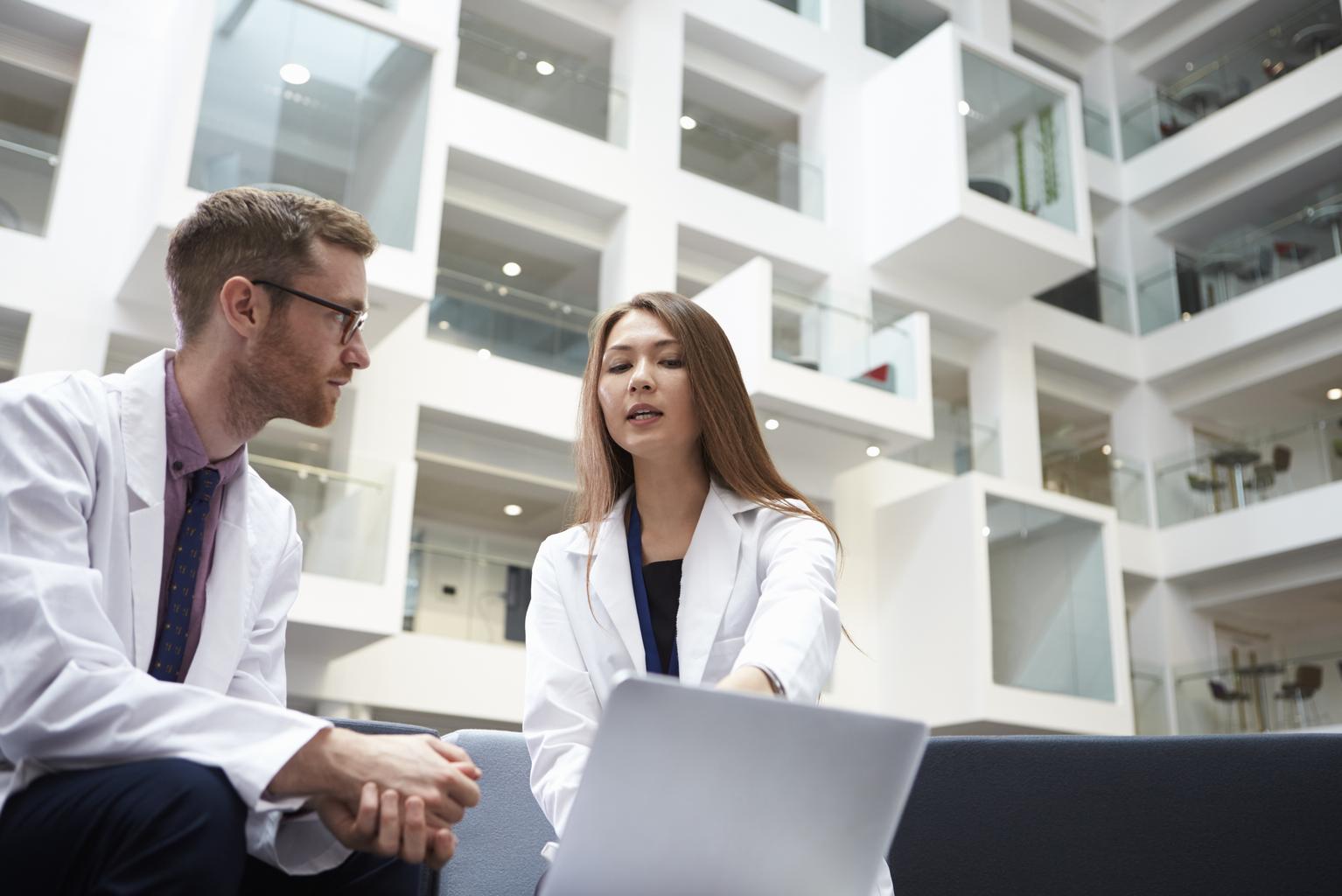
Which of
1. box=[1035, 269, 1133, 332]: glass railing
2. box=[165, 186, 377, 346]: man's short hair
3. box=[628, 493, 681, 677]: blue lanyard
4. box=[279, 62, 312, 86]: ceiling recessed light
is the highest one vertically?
box=[1035, 269, 1133, 332]: glass railing

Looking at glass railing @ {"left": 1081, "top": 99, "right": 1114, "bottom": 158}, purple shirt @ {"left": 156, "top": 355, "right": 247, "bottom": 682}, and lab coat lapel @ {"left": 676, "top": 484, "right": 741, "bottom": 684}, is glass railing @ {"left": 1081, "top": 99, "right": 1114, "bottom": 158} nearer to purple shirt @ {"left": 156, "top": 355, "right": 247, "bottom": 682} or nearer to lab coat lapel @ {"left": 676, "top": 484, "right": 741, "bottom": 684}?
lab coat lapel @ {"left": 676, "top": 484, "right": 741, "bottom": 684}

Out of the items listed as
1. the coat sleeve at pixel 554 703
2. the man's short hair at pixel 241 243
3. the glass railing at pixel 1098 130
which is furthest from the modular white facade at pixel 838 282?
the man's short hair at pixel 241 243

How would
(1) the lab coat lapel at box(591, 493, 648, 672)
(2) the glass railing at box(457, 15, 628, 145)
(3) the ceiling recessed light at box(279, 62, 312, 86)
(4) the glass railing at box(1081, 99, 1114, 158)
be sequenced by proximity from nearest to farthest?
(1) the lab coat lapel at box(591, 493, 648, 672)
(3) the ceiling recessed light at box(279, 62, 312, 86)
(2) the glass railing at box(457, 15, 628, 145)
(4) the glass railing at box(1081, 99, 1114, 158)

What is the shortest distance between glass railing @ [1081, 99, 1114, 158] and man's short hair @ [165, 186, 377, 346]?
16.4 meters

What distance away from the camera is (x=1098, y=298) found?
54.3ft

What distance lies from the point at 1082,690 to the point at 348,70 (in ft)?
27.9

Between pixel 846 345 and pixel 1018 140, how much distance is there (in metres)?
3.72

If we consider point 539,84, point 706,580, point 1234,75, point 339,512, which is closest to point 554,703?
point 706,580

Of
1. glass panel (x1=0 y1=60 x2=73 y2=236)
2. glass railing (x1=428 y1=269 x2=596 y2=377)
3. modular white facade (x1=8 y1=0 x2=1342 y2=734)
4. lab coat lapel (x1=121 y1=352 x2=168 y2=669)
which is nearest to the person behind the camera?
lab coat lapel (x1=121 y1=352 x2=168 y2=669)

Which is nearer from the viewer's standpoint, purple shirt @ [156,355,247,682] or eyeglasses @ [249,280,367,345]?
purple shirt @ [156,355,247,682]

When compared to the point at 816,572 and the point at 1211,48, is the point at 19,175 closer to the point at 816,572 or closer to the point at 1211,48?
the point at 816,572

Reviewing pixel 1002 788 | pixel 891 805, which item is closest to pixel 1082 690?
pixel 1002 788

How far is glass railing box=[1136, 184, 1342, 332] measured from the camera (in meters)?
14.3

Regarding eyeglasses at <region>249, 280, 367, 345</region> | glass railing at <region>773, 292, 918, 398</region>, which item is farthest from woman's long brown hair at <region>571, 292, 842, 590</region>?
glass railing at <region>773, 292, 918, 398</region>
